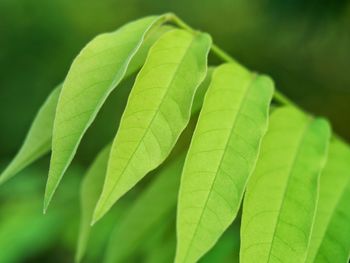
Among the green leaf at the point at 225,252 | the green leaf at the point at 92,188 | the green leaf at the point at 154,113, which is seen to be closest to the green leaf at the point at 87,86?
the green leaf at the point at 154,113

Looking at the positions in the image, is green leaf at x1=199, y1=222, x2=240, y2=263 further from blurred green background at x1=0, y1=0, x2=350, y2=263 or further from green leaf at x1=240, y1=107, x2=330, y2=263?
blurred green background at x1=0, y1=0, x2=350, y2=263

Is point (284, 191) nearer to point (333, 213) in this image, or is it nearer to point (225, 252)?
point (333, 213)

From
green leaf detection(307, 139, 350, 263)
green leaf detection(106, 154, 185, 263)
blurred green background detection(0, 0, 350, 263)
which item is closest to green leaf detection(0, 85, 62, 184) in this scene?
green leaf detection(106, 154, 185, 263)

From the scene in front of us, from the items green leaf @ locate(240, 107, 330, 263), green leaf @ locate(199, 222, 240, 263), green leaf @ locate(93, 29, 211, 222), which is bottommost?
green leaf @ locate(199, 222, 240, 263)

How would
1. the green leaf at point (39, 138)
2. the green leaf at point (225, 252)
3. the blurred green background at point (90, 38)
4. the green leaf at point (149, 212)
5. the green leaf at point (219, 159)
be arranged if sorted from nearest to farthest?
the green leaf at point (219, 159)
the green leaf at point (39, 138)
the green leaf at point (149, 212)
the green leaf at point (225, 252)
the blurred green background at point (90, 38)

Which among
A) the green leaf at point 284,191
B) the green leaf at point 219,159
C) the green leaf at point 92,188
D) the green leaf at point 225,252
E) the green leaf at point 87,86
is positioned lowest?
the green leaf at point 225,252

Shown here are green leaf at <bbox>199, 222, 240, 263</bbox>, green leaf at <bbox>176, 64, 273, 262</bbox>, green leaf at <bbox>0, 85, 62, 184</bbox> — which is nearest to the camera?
green leaf at <bbox>176, 64, 273, 262</bbox>

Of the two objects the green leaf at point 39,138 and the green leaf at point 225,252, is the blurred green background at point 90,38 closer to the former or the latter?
the green leaf at point 225,252
